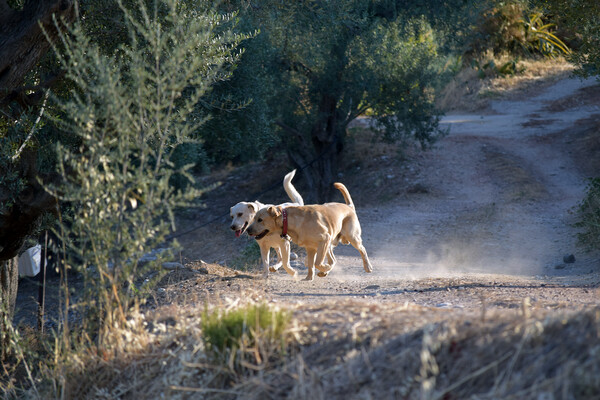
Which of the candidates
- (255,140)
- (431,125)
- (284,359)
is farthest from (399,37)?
(284,359)

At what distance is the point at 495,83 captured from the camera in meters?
24.8

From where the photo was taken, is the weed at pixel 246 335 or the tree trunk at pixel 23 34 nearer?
the weed at pixel 246 335

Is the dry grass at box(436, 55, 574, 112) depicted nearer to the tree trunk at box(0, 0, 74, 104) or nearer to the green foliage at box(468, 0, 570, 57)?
the green foliage at box(468, 0, 570, 57)

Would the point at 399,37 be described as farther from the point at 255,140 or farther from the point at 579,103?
the point at 579,103

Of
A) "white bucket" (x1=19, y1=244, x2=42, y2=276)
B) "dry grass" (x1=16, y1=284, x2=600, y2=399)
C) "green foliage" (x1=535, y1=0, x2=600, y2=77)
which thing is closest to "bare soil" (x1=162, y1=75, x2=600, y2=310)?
"dry grass" (x1=16, y1=284, x2=600, y2=399)

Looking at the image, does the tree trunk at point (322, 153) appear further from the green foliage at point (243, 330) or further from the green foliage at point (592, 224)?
the green foliage at point (243, 330)

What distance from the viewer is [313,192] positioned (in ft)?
57.1

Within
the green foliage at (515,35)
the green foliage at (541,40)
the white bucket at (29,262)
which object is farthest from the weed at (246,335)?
the green foliage at (541,40)

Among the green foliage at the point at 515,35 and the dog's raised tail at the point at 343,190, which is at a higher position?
the green foliage at the point at 515,35

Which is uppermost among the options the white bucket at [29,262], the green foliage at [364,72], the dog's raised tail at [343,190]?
the green foliage at [364,72]

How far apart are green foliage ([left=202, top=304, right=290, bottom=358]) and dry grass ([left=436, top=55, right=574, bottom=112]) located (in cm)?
2121

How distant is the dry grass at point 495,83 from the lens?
2441 cm

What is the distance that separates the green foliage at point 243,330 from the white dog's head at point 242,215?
4316mm

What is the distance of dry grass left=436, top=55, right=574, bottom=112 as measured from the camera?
24.4 meters
